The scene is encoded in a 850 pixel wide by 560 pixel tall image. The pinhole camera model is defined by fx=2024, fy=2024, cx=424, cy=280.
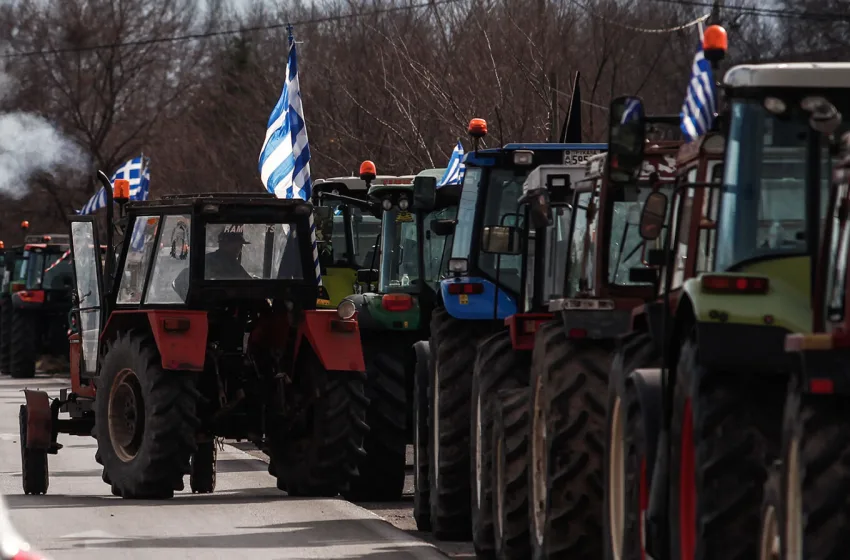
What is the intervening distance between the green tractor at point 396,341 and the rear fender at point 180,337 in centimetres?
147

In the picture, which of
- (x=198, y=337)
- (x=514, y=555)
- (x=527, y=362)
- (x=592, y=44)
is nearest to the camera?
(x=514, y=555)

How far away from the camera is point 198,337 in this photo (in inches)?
580

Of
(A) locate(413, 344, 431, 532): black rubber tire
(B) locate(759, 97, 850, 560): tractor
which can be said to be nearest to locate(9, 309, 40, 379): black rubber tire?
(A) locate(413, 344, 431, 532): black rubber tire

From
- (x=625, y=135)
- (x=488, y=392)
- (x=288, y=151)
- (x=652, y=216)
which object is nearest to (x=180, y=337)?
(x=488, y=392)

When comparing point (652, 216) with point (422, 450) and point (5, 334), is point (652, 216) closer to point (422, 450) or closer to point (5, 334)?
point (422, 450)

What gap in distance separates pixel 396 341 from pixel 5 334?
85.7ft

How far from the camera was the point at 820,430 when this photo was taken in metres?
5.93

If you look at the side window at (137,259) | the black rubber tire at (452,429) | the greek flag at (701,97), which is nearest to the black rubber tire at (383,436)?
the side window at (137,259)

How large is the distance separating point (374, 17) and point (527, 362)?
84.7ft

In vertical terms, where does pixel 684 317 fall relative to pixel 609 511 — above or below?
above

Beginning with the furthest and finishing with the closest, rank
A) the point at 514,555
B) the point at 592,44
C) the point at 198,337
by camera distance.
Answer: the point at 592,44 → the point at 198,337 → the point at 514,555

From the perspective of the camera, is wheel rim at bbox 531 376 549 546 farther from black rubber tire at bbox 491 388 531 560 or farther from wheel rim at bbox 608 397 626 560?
wheel rim at bbox 608 397 626 560

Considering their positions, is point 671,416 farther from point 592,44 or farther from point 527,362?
point 592,44

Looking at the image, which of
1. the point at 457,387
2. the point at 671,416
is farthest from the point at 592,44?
the point at 671,416
